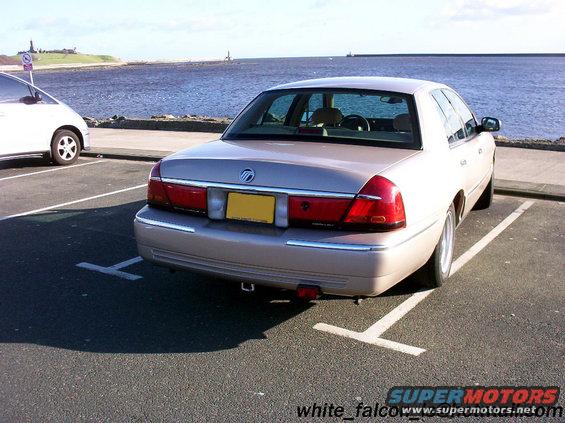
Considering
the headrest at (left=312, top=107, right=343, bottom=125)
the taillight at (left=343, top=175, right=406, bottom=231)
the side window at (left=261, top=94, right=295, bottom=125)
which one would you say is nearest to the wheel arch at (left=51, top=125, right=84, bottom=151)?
the side window at (left=261, top=94, right=295, bottom=125)

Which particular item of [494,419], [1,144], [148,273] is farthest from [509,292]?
[1,144]

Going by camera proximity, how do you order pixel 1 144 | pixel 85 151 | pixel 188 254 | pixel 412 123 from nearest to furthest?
1. pixel 188 254
2. pixel 412 123
3. pixel 1 144
4. pixel 85 151

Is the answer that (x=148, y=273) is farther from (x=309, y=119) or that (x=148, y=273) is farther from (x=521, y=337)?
(x=521, y=337)

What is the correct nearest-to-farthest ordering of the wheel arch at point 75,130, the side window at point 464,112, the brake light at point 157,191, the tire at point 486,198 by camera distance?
1. the brake light at point 157,191
2. the side window at point 464,112
3. the tire at point 486,198
4. the wheel arch at point 75,130

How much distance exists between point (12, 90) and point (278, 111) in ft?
22.5

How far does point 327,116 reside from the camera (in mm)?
4801

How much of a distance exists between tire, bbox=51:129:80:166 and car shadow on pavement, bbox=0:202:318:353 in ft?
16.3

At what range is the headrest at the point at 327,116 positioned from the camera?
4.77m

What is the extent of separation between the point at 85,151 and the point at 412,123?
8.96 meters

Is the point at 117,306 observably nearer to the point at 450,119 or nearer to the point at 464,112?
the point at 450,119

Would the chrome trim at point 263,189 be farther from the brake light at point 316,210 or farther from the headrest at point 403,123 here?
the headrest at point 403,123

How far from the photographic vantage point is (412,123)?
441cm

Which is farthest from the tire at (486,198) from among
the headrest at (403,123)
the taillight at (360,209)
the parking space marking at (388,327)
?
the taillight at (360,209)

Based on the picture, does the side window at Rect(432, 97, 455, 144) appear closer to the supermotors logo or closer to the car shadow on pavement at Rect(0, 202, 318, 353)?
the car shadow on pavement at Rect(0, 202, 318, 353)
